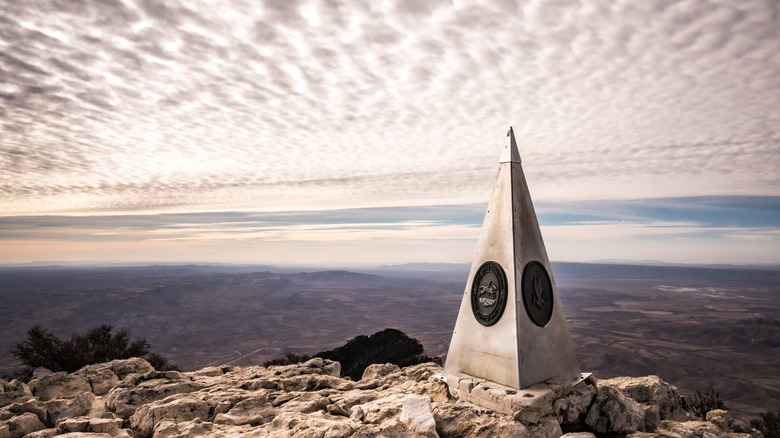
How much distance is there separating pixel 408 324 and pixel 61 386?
10082 cm

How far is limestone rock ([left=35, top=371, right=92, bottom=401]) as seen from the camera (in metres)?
8.99

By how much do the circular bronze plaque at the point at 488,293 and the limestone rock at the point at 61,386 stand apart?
912cm

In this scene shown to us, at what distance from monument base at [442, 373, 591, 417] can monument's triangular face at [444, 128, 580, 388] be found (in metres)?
0.18

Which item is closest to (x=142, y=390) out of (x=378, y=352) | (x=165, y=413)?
(x=165, y=413)

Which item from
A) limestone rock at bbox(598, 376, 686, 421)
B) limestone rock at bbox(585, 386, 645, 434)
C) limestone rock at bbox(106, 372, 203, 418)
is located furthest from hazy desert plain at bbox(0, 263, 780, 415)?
limestone rock at bbox(585, 386, 645, 434)

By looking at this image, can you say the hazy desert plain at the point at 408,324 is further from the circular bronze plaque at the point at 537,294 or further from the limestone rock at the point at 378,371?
the circular bronze plaque at the point at 537,294

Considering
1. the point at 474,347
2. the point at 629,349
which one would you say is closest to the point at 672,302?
the point at 629,349

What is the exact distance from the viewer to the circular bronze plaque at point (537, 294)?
8172mm

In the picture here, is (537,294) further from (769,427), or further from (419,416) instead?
(769,427)

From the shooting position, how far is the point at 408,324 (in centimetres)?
10625

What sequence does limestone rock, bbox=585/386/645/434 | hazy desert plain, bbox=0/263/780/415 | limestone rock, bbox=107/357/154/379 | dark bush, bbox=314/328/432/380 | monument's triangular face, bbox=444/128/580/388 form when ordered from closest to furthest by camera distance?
1. limestone rock, bbox=585/386/645/434
2. monument's triangular face, bbox=444/128/580/388
3. limestone rock, bbox=107/357/154/379
4. dark bush, bbox=314/328/432/380
5. hazy desert plain, bbox=0/263/780/415

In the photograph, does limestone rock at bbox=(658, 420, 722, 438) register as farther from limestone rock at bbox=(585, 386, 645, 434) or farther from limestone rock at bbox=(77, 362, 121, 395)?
limestone rock at bbox=(77, 362, 121, 395)

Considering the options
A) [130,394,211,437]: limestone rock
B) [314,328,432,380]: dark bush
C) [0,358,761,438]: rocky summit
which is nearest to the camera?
[0,358,761,438]: rocky summit

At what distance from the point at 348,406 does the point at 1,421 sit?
5994 millimetres
